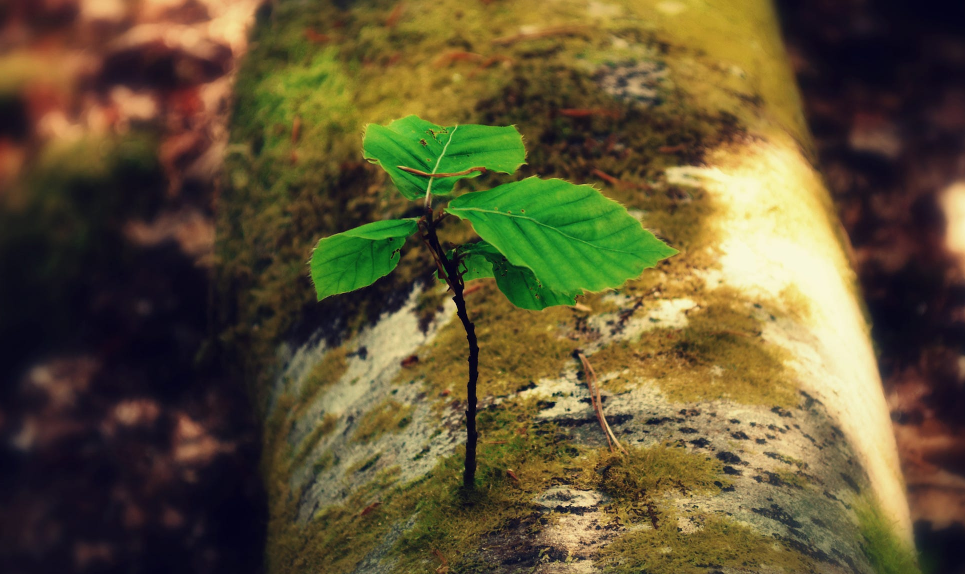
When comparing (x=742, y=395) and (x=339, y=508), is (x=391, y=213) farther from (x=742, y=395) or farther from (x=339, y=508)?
(x=742, y=395)

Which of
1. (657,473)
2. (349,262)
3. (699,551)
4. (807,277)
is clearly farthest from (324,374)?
(807,277)

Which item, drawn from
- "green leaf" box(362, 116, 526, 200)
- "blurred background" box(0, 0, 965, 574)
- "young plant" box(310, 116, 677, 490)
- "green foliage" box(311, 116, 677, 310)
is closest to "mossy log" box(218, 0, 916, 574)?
"young plant" box(310, 116, 677, 490)

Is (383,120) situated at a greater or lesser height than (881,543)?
greater

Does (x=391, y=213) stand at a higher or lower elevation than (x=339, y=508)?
higher

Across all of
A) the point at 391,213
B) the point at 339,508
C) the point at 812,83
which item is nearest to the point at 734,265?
the point at 391,213

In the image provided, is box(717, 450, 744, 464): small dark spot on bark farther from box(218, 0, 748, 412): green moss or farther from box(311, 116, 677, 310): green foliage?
box(218, 0, 748, 412): green moss

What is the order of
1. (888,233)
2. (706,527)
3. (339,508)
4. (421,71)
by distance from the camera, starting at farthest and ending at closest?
(888,233) → (421,71) → (339,508) → (706,527)

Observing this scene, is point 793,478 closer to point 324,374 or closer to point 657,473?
point 657,473
